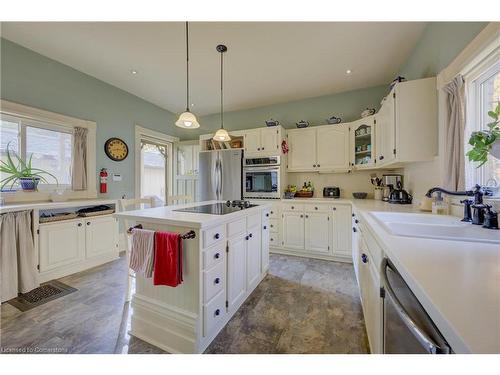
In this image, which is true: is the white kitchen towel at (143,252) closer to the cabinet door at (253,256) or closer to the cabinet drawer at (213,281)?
the cabinet drawer at (213,281)

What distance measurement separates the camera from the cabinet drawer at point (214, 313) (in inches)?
54.1

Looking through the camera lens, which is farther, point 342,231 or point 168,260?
point 342,231

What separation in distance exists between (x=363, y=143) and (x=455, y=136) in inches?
61.6

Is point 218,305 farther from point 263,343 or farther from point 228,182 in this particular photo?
point 228,182

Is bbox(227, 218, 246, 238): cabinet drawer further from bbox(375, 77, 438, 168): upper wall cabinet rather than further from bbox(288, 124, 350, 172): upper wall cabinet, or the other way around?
bbox(288, 124, 350, 172): upper wall cabinet

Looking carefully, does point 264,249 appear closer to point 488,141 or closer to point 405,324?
point 405,324

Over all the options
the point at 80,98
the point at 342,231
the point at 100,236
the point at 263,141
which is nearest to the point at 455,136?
the point at 342,231

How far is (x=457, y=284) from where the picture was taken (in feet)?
1.81

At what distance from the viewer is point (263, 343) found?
145cm

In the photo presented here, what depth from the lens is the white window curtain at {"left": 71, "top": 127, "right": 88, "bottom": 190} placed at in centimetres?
282

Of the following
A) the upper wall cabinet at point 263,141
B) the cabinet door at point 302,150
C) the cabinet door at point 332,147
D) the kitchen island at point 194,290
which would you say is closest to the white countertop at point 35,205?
the kitchen island at point 194,290

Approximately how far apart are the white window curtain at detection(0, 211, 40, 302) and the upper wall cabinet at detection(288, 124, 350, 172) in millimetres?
3513

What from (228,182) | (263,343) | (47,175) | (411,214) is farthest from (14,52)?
(411,214)
